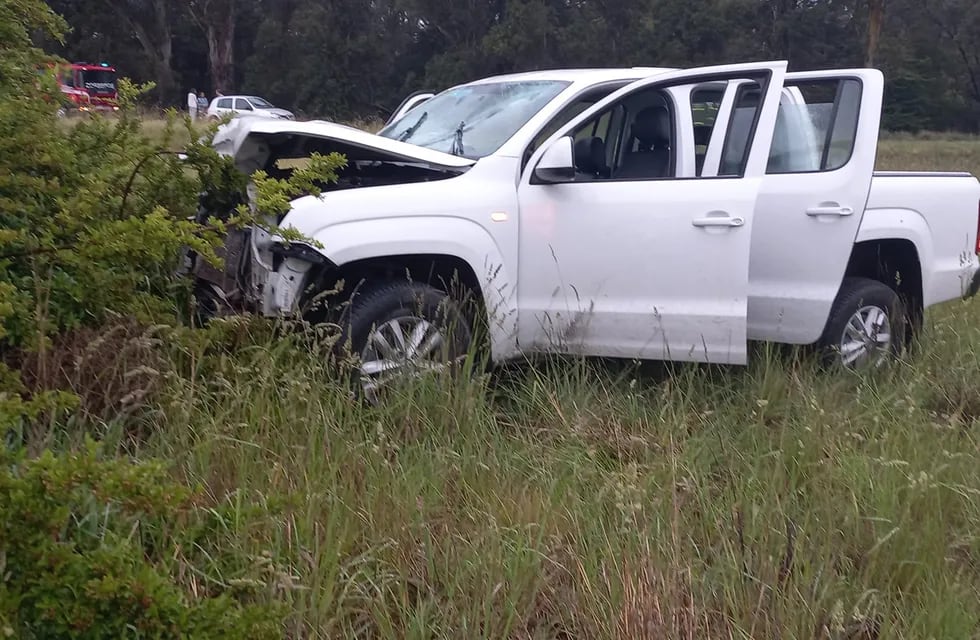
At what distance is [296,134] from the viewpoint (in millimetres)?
4418

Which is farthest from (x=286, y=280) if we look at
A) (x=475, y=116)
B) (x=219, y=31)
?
(x=219, y=31)

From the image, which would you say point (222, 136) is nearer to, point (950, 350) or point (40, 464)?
point (40, 464)

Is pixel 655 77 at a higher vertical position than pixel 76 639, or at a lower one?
higher

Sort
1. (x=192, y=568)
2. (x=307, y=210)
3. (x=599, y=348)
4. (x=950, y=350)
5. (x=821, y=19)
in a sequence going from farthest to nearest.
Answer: (x=821, y=19), (x=950, y=350), (x=599, y=348), (x=307, y=210), (x=192, y=568)

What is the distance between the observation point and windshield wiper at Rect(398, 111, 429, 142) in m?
5.69

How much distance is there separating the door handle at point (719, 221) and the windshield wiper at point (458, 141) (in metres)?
1.29

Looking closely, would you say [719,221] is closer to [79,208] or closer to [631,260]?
[631,260]

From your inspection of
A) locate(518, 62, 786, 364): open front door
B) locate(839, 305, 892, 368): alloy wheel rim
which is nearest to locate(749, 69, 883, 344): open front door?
locate(839, 305, 892, 368): alloy wheel rim

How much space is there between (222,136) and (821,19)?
52284 mm

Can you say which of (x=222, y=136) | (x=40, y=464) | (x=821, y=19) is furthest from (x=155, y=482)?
(x=821, y=19)

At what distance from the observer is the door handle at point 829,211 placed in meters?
5.08

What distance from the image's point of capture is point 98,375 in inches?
146

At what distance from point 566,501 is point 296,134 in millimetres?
2181

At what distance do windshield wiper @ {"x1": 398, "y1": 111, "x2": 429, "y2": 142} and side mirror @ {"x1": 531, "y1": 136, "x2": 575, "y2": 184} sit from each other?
132 centimetres
